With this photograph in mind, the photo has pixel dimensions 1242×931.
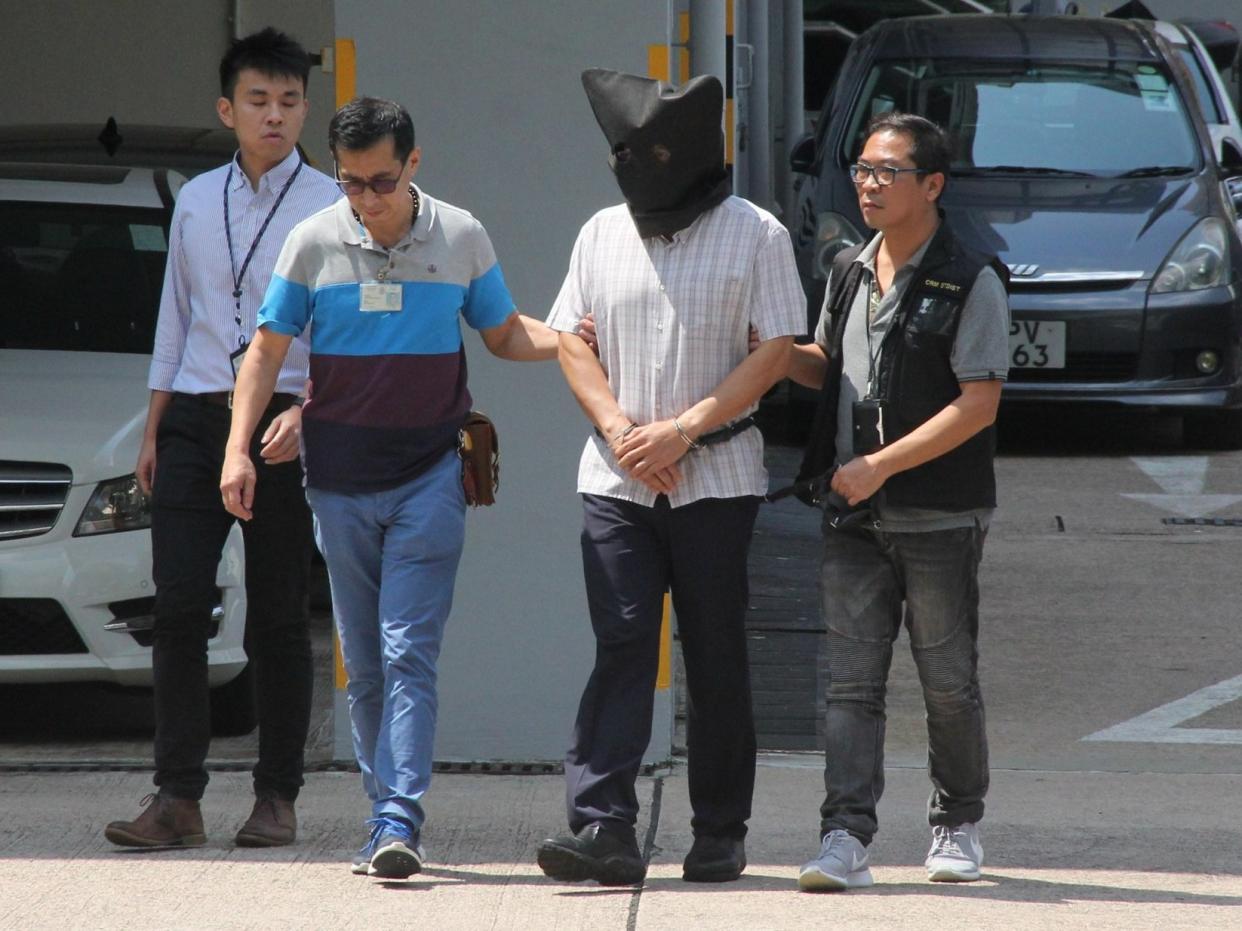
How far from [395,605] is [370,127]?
1031 mm

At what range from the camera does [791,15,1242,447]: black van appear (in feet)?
33.5

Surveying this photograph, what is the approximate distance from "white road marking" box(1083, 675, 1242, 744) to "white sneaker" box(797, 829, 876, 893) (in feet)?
6.12

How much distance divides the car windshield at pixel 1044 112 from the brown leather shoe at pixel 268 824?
636cm

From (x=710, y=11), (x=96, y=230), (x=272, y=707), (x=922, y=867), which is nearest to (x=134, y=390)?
(x=96, y=230)

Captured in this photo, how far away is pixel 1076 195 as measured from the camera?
1056 cm

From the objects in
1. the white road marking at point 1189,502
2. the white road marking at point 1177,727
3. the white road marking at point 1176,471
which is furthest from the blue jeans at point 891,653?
the white road marking at point 1176,471

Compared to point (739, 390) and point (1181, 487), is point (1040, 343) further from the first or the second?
point (739, 390)

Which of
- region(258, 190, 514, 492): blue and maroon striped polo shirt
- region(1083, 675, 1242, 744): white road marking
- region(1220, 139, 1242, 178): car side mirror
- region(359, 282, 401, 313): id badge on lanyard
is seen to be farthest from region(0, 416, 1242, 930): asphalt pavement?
region(1220, 139, 1242, 178): car side mirror

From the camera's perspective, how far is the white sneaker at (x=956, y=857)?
477cm

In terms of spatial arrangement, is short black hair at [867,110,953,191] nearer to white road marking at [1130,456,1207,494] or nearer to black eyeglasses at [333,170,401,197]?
black eyeglasses at [333,170,401,197]

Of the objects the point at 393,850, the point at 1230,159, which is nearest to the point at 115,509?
the point at 393,850

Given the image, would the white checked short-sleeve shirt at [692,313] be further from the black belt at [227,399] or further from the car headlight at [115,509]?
the car headlight at [115,509]

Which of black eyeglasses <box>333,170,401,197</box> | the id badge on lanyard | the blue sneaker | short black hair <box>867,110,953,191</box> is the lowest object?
the blue sneaker

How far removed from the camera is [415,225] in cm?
475
